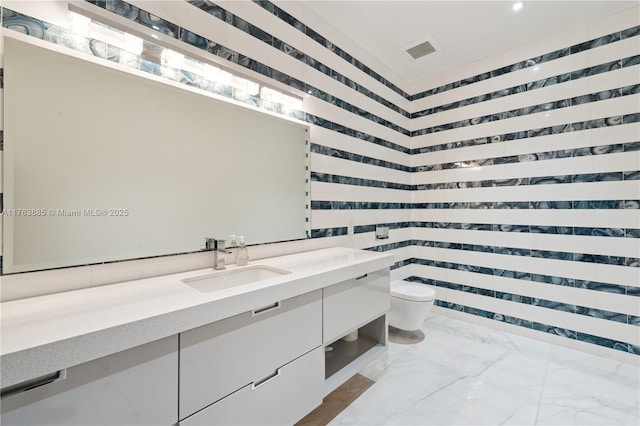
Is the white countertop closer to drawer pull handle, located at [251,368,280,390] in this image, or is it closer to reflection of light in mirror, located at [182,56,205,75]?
drawer pull handle, located at [251,368,280,390]

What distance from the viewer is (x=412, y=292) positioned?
238 centimetres

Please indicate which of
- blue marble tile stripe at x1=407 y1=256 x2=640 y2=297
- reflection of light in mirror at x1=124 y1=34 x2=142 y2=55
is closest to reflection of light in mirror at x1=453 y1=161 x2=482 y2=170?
blue marble tile stripe at x1=407 y1=256 x2=640 y2=297

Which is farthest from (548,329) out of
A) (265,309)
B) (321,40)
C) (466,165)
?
(321,40)

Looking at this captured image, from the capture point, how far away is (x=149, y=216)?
4.36 feet

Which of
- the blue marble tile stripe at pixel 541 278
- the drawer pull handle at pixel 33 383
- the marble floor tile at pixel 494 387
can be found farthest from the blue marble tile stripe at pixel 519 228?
the drawer pull handle at pixel 33 383

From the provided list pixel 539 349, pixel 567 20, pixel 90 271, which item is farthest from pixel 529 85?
pixel 90 271

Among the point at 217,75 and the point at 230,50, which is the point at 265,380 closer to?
the point at 217,75

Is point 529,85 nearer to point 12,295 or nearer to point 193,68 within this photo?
point 193,68

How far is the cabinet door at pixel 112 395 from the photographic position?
67 cm

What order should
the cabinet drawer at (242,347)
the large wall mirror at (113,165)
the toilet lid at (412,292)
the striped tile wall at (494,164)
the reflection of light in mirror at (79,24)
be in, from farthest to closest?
the toilet lid at (412,292) → the striped tile wall at (494,164) → the reflection of light in mirror at (79,24) → the large wall mirror at (113,165) → the cabinet drawer at (242,347)

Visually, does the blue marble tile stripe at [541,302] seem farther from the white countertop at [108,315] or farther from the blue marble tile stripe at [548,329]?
the white countertop at [108,315]

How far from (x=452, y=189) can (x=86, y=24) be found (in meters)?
3.05

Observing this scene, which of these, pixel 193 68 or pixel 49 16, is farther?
pixel 193 68

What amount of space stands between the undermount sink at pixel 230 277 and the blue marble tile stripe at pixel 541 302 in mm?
2244
